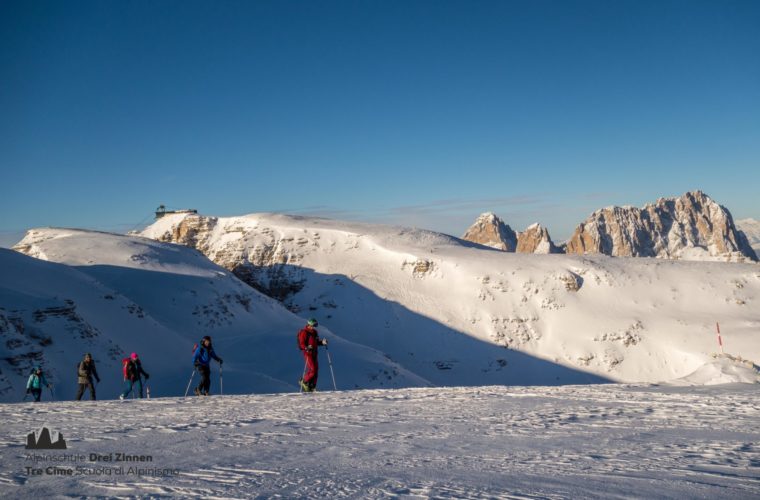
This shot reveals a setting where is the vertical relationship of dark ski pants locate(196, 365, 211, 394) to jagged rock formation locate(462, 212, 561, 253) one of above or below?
below

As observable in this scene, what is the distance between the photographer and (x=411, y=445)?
8031 millimetres

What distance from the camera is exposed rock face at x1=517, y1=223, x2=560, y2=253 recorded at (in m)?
171

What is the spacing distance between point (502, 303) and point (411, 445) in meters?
53.0

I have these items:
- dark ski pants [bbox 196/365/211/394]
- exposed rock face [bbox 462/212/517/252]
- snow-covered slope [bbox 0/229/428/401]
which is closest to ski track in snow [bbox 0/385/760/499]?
dark ski pants [bbox 196/365/211/394]

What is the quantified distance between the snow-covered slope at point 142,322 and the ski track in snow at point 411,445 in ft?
47.1

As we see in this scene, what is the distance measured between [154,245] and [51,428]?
44502mm

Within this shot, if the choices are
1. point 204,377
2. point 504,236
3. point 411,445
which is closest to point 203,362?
point 204,377

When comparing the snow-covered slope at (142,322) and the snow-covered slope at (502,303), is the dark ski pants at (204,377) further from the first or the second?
the snow-covered slope at (502,303)

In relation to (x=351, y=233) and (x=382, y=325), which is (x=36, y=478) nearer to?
(x=382, y=325)

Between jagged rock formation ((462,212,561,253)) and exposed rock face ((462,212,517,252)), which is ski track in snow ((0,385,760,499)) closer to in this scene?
exposed rock face ((462,212,517,252))

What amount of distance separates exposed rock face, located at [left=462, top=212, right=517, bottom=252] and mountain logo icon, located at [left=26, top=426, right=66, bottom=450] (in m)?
167

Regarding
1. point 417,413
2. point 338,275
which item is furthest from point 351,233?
point 417,413

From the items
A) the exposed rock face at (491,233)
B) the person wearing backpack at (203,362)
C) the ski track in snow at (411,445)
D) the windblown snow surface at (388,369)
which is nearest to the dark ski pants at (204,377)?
the person wearing backpack at (203,362)

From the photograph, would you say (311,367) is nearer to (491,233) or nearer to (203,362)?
(203,362)
